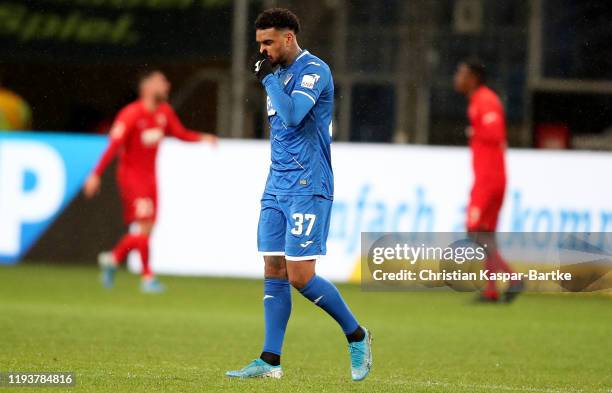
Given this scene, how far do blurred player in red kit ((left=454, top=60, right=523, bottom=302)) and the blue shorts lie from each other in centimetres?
663

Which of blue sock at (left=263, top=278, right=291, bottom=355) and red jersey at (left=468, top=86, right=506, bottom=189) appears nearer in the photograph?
blue sock at (left=263, top=278, right=291, bottom=355)

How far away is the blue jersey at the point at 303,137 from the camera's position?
26.6 ft

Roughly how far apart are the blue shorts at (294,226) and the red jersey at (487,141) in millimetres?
6640

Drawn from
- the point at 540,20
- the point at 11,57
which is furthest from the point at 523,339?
the point at 11,57

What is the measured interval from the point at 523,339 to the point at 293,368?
303 centimetres

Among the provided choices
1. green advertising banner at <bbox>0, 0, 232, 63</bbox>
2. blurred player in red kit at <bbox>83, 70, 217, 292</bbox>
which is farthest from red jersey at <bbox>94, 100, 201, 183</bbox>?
green advertising banner at <bbox>0, 0, 232, 63</bbox>

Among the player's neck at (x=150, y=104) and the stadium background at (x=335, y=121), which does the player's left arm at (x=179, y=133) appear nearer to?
the player's neck at (x=150, y=104)

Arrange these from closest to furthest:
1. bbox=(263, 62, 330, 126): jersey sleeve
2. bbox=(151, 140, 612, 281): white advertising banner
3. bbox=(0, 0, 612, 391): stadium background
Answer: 1. bbox=(263, 62, 330, 126): jersey sleeve
2. bbox=(151, 140, 612, 281): white advertising banner
3. bbox=(0, 0, 612, 391): stadium background

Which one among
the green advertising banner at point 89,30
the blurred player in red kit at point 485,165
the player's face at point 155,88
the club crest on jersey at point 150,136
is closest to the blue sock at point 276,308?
the blurred player in red kit at point 485,165

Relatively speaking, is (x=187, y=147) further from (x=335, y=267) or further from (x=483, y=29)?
(x=483, y=29)

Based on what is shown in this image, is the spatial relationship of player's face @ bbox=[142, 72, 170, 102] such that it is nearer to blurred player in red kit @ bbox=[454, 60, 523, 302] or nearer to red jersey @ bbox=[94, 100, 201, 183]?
red jersey @ bbox=[94, 100, 201, 183]

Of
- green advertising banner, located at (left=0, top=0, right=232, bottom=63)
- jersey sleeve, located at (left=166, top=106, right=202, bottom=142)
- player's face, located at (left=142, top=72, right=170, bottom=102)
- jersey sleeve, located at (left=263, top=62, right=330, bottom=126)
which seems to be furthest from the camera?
green advertising banner, located at (left=0, top=0, right=232, bottom=63)

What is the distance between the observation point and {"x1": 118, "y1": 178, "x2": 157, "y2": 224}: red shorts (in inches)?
609

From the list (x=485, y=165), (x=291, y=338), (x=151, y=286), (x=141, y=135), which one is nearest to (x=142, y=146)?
(x=141, y=135)
